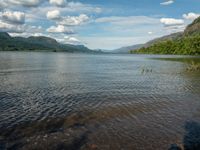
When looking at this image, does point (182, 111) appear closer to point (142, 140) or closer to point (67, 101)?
point (142, 140)

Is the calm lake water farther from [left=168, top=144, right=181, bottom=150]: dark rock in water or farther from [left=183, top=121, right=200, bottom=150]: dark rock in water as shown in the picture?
[left=168, top=144, right=181, bottom=150]: dark rock in water

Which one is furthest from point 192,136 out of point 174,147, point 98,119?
point 98,119

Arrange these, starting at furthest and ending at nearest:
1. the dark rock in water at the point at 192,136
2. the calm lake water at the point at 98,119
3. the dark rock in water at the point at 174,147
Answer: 1. the calm lake water at the point at 98,119
2. the dark rock in water at the point at 192,136
3. the dark rock in water at the point at 174,147

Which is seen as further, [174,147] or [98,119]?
[98,119]

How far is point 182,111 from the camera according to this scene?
80.4ft

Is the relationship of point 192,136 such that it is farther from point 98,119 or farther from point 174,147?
point 98,119

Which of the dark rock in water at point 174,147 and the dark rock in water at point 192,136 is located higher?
the dark rock in water at point 192,136

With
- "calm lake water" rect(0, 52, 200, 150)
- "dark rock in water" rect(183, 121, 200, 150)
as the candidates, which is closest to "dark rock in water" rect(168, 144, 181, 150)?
"calm lake water" rect(0, 52, 200, 150)

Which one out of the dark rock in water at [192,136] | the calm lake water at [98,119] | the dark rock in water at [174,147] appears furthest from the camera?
the calm lake water at [98,119]

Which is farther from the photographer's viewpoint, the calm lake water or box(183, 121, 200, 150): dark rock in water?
the calm lake water

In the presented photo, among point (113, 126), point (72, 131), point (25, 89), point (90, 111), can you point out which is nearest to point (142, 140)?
point (113, 126)

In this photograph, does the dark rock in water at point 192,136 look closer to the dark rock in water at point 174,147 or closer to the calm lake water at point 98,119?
the calm lake water at point 98,119

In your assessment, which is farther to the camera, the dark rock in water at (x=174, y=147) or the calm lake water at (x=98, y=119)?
the calm lake water at (x=98, y=119)

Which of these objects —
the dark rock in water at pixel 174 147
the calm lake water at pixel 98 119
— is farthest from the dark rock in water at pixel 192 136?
the dark rock in water at pixel 174 147
